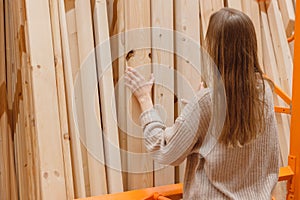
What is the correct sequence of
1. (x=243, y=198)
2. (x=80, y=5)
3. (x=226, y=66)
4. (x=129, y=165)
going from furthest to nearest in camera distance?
(x=129, y=165) < (x=80, y=5) < (x=243, y=198) < (x=226, y=66)

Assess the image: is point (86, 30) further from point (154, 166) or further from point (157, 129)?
point (154, 166)

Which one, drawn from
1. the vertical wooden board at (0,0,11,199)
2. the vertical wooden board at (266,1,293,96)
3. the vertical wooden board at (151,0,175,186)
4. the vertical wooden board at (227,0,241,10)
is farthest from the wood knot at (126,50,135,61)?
the vertical wooden board at (266,1,293,96)

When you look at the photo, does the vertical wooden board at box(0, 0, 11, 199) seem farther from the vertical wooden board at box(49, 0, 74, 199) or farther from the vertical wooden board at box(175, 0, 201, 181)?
the vertical wooden board at box(175, 0, 201, 181)

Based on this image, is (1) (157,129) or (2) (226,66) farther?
(1) (157,129)

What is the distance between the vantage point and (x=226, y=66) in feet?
3.94

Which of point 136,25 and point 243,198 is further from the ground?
point 136,25

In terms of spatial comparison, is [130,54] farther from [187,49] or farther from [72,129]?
[72,129]

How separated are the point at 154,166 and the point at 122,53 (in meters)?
0.55

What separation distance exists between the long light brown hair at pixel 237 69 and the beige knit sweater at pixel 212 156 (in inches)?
2.6

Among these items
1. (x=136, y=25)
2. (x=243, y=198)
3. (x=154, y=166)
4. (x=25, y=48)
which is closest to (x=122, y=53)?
(x=136, y=25)

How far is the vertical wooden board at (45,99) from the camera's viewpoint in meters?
1.46

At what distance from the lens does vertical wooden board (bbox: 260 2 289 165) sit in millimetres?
1994

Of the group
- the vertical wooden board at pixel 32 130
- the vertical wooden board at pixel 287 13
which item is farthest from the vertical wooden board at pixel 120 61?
the vertical wooden board at pixel 287 13

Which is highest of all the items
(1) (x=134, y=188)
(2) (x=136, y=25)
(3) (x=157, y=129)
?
(2) (x=136, y=25)
